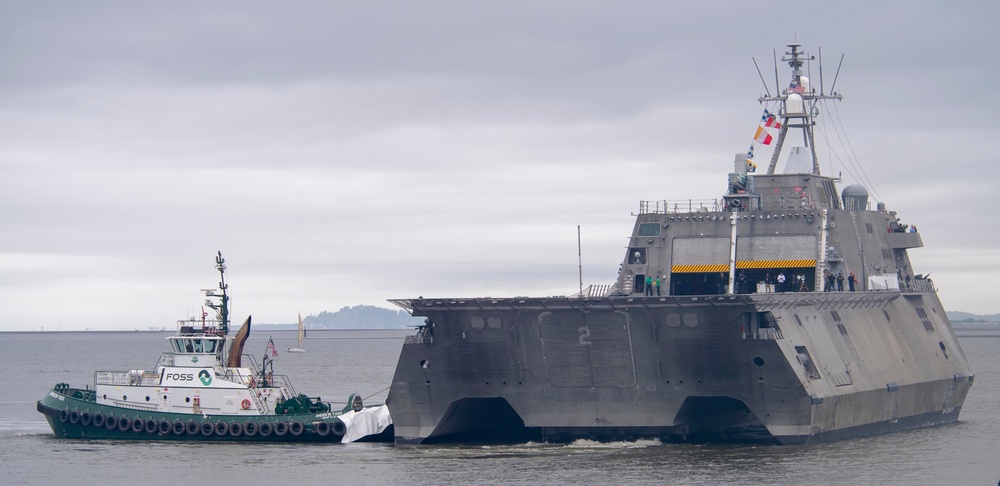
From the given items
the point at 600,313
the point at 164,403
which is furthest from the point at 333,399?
the point at 600,313

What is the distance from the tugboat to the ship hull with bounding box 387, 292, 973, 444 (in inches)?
132

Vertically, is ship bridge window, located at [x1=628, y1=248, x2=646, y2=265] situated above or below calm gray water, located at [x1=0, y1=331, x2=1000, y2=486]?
above

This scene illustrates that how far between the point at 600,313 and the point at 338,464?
837cm

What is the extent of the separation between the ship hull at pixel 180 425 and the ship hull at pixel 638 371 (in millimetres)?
3328

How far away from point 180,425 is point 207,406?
Answer: 1.08 m

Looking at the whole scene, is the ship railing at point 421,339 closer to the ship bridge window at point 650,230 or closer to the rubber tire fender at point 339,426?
the rubber tire fender at point 339,426

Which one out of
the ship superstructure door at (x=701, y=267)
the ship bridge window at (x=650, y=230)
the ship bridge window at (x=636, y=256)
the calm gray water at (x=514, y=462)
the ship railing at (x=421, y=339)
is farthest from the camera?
the ship bridge window at (x=650, y=230)

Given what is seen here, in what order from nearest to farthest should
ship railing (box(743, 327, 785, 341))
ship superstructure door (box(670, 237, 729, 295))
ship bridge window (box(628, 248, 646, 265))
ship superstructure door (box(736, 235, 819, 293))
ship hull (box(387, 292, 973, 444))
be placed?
ship railing (box(743, 327, 785, 341)) → ship hull (box(387, 292, 973, 444)) → ship superstructure door (box(736, 235, 819, 293)) → ship superstructure door (box(670, 237, 729, 295)) → ship bridge window (box(628, 248, 646, 265))

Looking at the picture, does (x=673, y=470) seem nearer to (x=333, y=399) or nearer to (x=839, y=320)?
(x=839, y=320)

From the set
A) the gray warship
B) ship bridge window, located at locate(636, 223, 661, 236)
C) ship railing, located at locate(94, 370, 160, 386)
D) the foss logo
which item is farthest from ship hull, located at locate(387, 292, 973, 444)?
ship railing, located at locate(94, 370, 160, 386)

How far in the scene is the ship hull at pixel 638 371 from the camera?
3647 cm

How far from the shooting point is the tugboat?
42188 millimetres

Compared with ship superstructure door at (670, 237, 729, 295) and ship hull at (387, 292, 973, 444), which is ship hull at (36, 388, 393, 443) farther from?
ship superstructure door at (670, 237, 729, 295)

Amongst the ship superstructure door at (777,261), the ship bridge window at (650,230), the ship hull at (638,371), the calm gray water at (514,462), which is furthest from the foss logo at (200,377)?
the ship superstructure door at (777,261)
